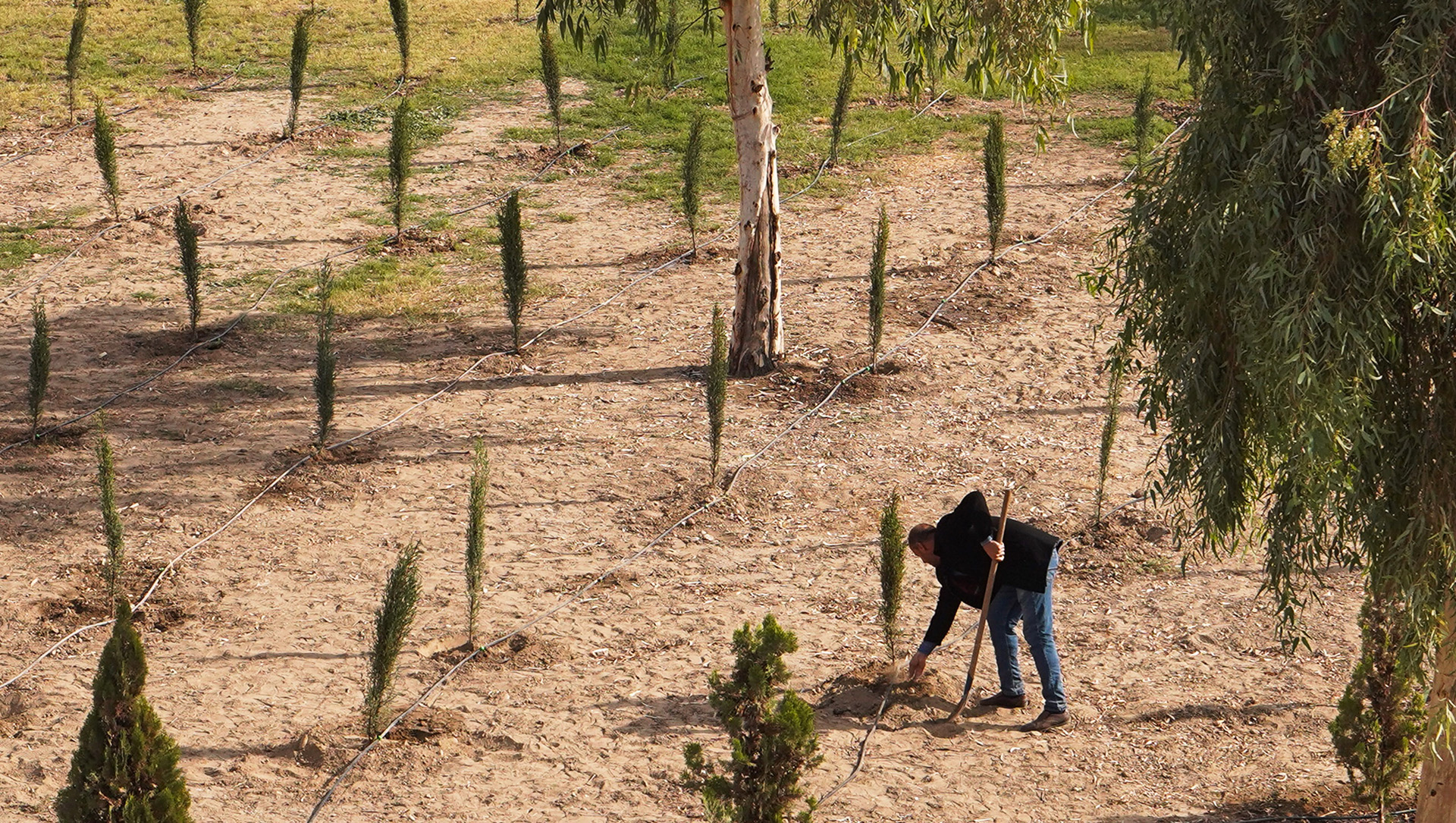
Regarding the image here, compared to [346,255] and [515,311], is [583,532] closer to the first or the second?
[515,311]

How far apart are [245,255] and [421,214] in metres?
1.74

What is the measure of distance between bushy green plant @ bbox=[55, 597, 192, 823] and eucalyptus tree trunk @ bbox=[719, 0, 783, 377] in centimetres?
639

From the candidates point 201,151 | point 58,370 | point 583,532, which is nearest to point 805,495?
point 583,532

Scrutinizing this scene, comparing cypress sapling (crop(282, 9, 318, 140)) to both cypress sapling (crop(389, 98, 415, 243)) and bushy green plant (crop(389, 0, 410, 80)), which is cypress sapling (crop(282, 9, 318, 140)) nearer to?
bushy green plant (crop(389, 0, 410, 80))

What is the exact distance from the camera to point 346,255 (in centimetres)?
1310

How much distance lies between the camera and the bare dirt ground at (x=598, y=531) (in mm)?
6750

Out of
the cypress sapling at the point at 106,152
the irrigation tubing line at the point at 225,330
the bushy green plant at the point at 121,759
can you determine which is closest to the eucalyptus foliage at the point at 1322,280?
the bushy green plant at the point at 121,759

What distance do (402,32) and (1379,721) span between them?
13749mm

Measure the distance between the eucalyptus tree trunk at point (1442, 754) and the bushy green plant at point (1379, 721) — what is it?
32 centimetres

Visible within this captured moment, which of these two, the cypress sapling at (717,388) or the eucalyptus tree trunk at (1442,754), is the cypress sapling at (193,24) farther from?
the eucalyptus tree trunk at (1442,754)

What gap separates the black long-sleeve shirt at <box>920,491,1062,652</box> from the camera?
671 centimetres

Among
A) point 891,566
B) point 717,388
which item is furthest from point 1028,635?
point 717,388

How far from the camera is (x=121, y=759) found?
5.08 m

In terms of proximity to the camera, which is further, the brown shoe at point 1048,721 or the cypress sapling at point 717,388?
the cypress sapling at point 717,388
